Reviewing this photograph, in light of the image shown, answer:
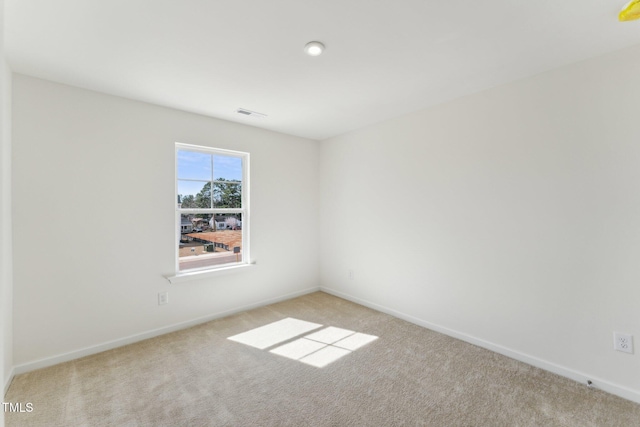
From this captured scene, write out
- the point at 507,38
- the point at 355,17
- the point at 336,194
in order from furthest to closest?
1. the point at 336,194
2. the point at 507,38
3. the point at 355,17

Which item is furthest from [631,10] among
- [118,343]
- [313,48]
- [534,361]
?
[118,343]

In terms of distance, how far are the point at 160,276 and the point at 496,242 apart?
132 inches

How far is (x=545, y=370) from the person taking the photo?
7.75 feet

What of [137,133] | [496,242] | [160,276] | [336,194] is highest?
[137,133]

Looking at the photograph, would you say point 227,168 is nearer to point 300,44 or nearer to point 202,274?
point 202,274

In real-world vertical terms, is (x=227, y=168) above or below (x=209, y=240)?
above

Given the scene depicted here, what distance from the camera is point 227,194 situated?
12.0ft

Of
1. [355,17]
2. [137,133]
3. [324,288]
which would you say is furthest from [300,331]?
[355,17]

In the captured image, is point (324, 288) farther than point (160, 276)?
Yes

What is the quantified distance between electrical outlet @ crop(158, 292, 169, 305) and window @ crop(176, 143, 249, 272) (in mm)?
306

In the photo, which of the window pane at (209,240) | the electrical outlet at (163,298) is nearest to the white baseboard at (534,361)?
the window pane at (209,240)

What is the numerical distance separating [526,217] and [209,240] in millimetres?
3279

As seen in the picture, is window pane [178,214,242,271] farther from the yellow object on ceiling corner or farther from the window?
the yellow object on ceiling corner

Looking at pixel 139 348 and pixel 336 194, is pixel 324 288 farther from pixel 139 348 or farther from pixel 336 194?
pixel 139 348
